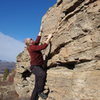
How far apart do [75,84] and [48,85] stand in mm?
3388

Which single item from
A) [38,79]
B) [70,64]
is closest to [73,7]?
[70,64]

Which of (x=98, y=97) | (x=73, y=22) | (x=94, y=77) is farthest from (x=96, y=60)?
(x=73, y=22)

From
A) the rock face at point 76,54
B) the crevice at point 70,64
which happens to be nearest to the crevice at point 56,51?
the rock face at point 76,54

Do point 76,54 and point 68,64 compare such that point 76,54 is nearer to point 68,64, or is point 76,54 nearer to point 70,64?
point 70,64

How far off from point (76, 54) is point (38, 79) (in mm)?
3764

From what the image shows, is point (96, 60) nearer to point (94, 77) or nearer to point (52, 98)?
point (94, 77)

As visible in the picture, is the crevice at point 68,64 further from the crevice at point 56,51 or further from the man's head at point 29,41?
the man's head at point 29,41

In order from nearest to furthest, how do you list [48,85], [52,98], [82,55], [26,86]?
[82,55], [52,98], [48,85], [26,86]

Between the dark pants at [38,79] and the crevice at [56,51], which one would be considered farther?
the dark pants at [38,79]

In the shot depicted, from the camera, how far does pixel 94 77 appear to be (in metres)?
8.96

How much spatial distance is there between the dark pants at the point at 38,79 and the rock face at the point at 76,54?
417 millimetres

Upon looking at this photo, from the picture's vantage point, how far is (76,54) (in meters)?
10.3

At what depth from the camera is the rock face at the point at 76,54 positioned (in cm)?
920

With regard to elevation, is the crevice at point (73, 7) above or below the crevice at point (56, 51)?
above
